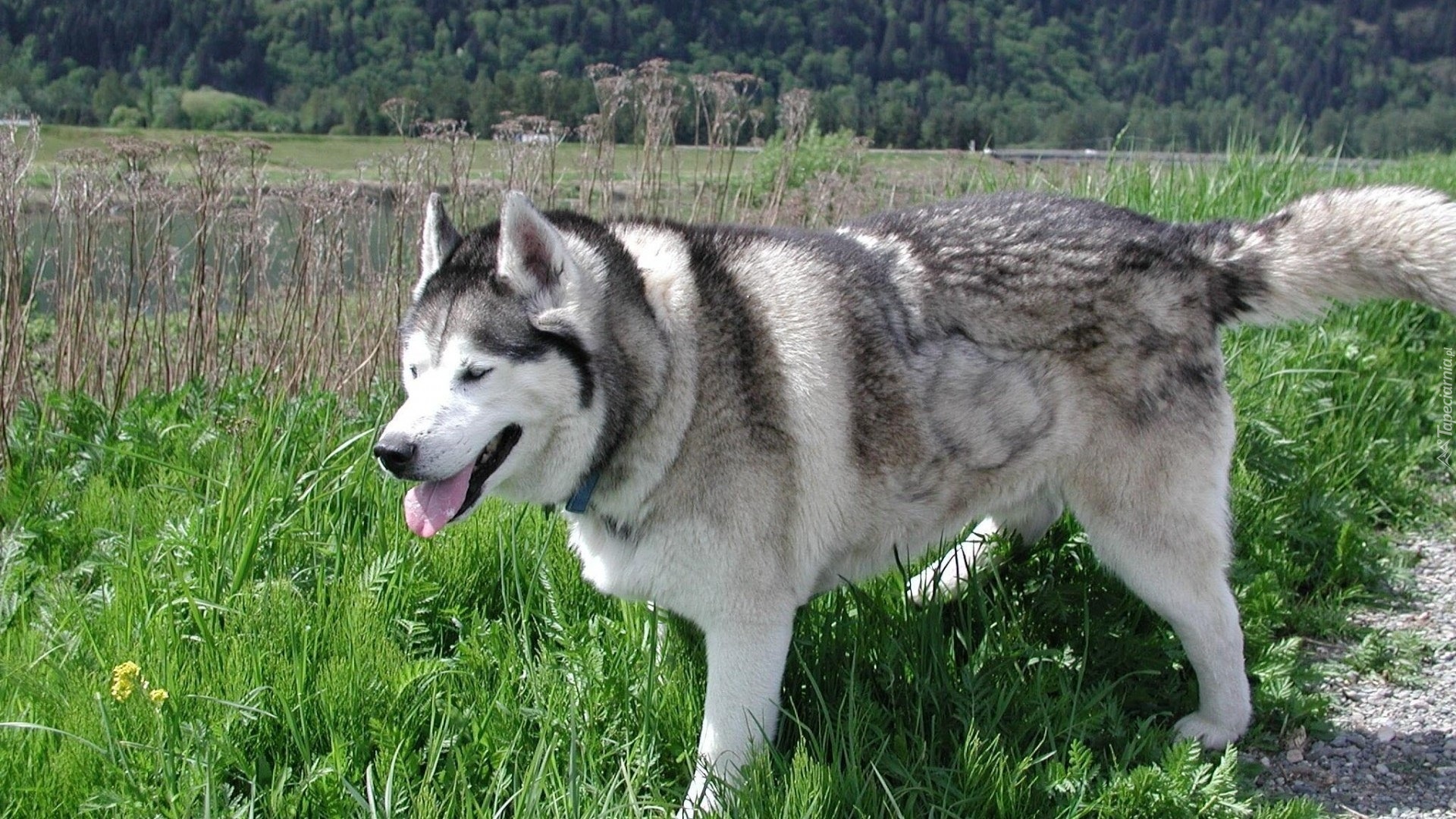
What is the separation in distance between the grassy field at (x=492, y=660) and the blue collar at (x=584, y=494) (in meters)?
0.49

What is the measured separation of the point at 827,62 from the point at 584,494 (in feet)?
82.4

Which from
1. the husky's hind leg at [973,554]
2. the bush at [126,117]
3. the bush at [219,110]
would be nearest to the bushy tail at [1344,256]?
the husky's hind leg at [973,554]

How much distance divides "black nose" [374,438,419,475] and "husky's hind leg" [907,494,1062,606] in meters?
1.60

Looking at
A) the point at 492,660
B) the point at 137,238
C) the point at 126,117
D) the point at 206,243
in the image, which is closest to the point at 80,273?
the point at 137,238

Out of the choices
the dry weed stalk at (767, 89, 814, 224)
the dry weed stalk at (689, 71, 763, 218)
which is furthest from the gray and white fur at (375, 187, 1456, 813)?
the dry weed stalk at (767, 89, 814, 224)

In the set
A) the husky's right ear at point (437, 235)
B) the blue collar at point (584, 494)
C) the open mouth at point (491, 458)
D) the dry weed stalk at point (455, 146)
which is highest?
the dry weed stalk at point (455, 146)

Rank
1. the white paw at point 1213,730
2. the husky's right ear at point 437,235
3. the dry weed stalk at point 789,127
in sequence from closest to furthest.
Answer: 1. the husky's right ear at point 437,235
2. the white paw at point 1213,730
3. the dry weed stalk at point 789,127

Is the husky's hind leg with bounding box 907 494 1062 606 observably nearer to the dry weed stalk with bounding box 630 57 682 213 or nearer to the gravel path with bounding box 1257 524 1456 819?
the gravel path with bounding box 1257 524 1456 819

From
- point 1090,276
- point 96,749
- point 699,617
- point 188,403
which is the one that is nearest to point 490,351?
point 699,617

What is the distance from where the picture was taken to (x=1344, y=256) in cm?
328

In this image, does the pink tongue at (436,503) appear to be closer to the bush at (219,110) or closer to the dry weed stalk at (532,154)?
the dry weed stalk at (532,154)

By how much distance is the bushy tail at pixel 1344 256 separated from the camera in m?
3.24

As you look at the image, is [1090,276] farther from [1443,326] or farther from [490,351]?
[1443,326]

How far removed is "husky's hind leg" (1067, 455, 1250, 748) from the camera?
322 centimetres
